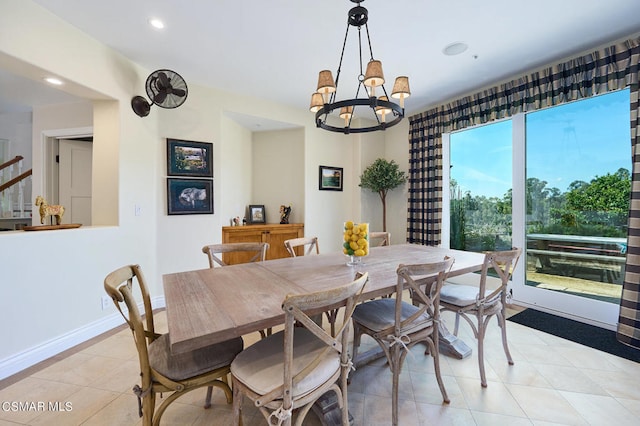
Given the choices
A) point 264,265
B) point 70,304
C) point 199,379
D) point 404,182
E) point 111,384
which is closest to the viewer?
point 199,379

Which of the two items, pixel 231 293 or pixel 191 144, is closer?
pixel 231 293

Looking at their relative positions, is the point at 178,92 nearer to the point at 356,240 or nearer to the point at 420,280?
the point at 356,240

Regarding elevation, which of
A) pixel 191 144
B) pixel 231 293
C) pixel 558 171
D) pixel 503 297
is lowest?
pixel 503 297

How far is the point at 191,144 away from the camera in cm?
335

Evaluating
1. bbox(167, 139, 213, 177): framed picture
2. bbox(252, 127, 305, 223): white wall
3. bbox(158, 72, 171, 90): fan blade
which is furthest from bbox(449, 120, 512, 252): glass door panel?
bbox(158, 72, 171, 90): fan blade

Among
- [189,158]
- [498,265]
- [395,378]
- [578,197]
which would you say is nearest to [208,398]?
[395,378]

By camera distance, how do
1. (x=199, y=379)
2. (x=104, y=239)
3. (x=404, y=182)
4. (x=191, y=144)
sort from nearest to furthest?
1. (x=199, y=379)
2. (x=104, y=239)
3. (x=191, y=144)
4. (x=404, y=182)

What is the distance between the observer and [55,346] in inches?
87.0

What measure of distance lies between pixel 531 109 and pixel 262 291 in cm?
329

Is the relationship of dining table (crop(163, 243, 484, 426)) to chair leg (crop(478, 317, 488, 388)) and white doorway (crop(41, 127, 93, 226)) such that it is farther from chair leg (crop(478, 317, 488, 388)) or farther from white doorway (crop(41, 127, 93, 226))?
white doorway (crop(41, 127, 93, 226))

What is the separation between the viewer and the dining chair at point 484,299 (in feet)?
6.00

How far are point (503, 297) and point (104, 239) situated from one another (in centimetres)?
343

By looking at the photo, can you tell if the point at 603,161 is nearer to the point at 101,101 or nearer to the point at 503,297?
the point at 503,297

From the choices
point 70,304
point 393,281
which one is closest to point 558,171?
point 393,281
